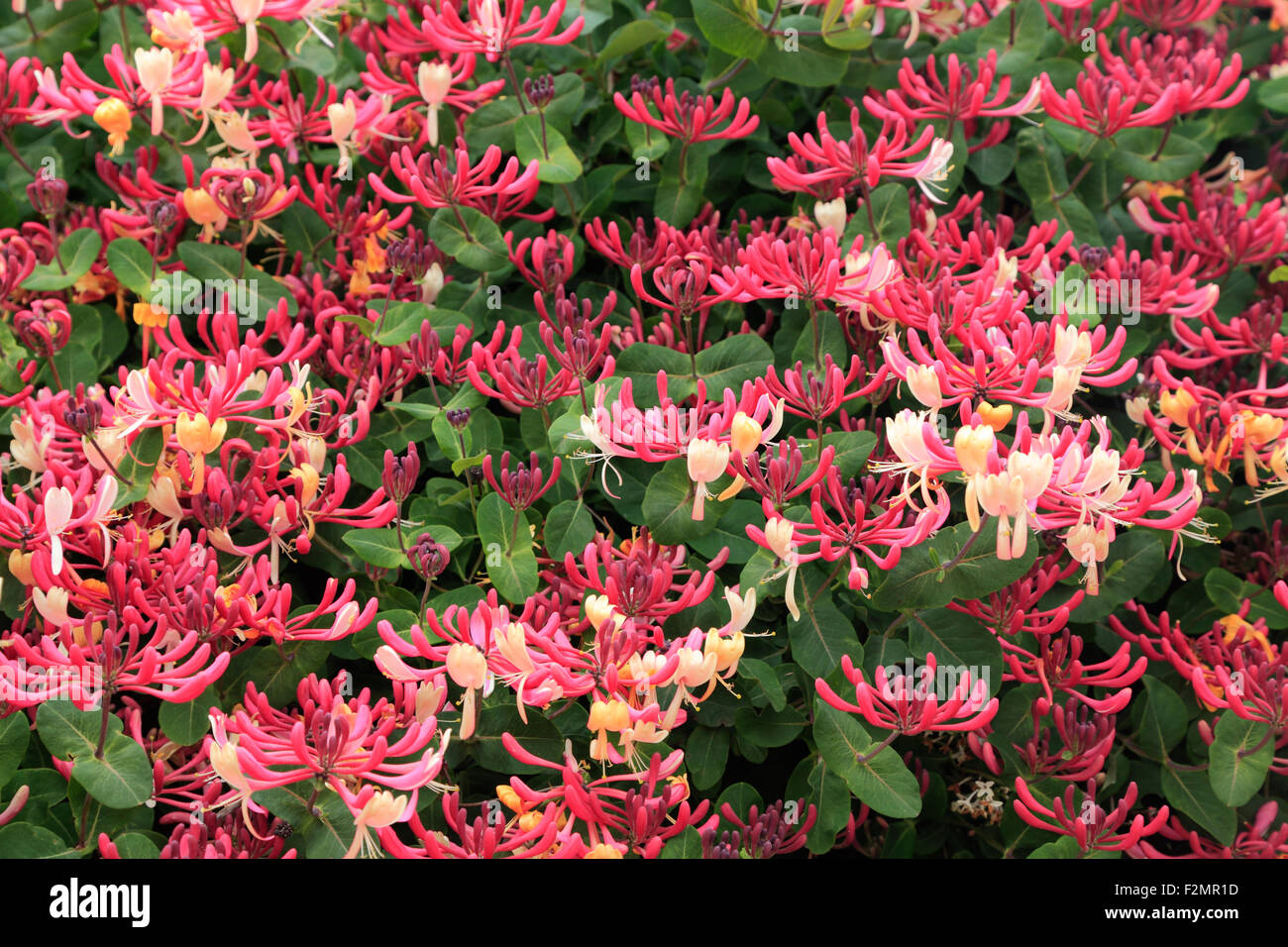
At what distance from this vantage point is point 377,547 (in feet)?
4.01

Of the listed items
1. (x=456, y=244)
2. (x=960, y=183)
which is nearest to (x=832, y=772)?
(x=456, y=244)

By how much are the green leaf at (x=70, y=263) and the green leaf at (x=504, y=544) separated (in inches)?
25.7

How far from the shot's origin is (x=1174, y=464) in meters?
1.44

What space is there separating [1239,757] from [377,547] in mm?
925

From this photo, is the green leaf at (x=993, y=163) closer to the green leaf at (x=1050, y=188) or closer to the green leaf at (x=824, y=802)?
the green leaf at (x=1050, y=188)

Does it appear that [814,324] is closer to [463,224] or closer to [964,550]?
[964,550]

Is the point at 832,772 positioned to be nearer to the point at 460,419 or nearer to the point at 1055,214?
the point at 460,419

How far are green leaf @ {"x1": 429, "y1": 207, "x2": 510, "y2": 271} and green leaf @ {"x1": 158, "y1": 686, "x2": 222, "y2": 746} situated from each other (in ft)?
1.96

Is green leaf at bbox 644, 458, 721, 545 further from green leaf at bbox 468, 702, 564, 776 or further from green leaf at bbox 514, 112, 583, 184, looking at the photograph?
green leaf at bbox 514, 112, 583, 184

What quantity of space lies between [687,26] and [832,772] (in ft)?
3.59

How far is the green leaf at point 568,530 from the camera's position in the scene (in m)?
1.23

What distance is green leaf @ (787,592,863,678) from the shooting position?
44.8 inches

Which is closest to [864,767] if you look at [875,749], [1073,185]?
[875,749]

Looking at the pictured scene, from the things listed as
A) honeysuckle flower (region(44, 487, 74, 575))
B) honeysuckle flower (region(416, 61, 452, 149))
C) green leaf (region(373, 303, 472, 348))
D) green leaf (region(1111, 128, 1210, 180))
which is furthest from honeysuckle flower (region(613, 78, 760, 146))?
honeysuckle flower (region(44, 487, 74, 575))
